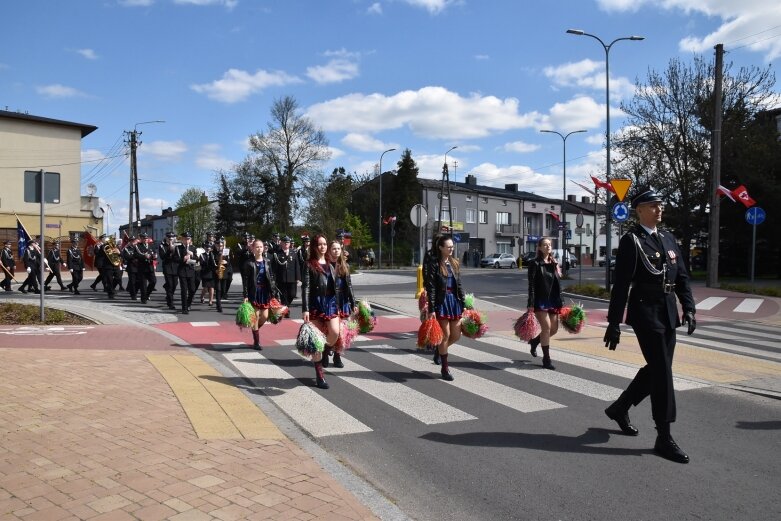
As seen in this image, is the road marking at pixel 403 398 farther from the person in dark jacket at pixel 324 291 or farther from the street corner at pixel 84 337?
the street corner at pixel 84 337

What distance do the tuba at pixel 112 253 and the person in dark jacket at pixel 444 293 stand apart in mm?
13590

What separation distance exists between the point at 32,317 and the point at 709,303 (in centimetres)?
1833

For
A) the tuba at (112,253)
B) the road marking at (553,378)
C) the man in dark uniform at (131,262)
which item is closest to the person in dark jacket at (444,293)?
the road marking at (553,378)

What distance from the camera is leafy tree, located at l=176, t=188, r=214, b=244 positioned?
72.2 metres

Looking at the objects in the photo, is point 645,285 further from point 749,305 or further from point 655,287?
point 749,305

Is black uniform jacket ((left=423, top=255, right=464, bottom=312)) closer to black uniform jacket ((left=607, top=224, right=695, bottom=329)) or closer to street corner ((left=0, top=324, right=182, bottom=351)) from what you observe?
black uniform jacket ((left=607, top=224, right=695, bottom=329))

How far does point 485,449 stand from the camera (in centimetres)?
513

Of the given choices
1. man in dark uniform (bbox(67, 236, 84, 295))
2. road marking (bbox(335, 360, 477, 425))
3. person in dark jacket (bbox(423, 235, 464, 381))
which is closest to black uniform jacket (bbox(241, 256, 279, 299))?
road marking (bbox(335, 360, 477, 425))

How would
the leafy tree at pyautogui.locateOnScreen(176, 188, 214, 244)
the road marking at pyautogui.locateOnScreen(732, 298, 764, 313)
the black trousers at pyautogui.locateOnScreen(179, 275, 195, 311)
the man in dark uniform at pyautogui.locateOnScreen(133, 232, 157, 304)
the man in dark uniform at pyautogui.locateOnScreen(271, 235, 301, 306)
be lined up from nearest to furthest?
the black trousers at pyautogui.locateOnScreen(179, 275, 195, 311) → the man in dark uniform at pyautogui.locateOnScreen(271, 235, 301, 306) → the man in dark uniform at pyautogui.locateOnScreen(133, 232, 157, 304) → the road marking at pyautogui.locateOnScreen(732, 298, 764, 313) → the leafy tree at pyautogui.locateOnScreen(176, 188, 214, 244)

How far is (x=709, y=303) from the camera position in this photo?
19.3 metres

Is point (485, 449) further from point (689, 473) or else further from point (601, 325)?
point (601, 325)

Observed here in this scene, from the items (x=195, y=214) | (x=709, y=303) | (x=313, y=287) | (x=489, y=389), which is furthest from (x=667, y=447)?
(x=195, y=214)

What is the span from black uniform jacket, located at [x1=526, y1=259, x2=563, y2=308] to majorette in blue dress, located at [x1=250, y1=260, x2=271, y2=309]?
13.2ft

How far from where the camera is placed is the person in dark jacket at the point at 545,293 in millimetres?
8805
